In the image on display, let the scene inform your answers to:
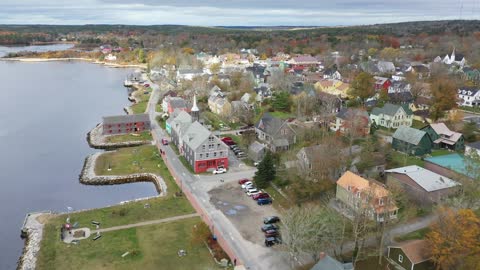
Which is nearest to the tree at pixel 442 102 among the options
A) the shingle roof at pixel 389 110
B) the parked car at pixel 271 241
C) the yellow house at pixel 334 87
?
the shingle roof at pixel 389 110

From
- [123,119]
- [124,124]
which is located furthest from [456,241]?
[123,119]

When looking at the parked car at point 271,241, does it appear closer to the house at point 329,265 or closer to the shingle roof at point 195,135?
the house at point 329,265

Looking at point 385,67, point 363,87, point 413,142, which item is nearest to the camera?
point 413,142

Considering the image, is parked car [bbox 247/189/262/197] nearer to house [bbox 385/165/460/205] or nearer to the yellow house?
house [bbox 385/165/460/205]

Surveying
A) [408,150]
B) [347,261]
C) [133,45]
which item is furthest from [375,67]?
[133,45]

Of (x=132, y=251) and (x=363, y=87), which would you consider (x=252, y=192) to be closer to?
(x=132, y=251)

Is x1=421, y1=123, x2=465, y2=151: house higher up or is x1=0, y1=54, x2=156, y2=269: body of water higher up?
x1=421, y1=123, x2=465, y2=151: house

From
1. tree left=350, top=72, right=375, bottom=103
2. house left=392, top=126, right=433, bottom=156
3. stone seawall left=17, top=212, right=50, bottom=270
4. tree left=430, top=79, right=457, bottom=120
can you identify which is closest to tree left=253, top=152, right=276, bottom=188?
house left=392, top=126, right=433, bottom=156
